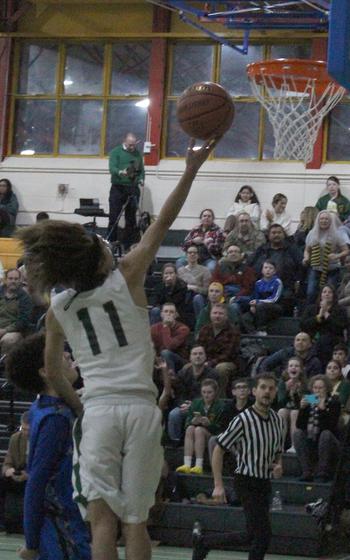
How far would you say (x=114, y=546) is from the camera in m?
4.27

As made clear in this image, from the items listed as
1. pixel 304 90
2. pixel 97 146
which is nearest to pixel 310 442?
pixel 304 90

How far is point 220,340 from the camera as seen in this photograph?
1288cm

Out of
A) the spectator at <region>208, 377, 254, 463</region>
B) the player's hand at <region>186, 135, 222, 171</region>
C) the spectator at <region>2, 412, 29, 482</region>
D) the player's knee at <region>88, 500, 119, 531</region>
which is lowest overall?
the spectator at <region>2, 412, 29, 482</region>

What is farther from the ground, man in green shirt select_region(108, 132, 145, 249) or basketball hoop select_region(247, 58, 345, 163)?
basketball hoop select_region(247, 58, 345, 163)

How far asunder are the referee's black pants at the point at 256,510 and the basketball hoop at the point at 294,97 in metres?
7.50

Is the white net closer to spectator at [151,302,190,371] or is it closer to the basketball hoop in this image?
the basketball hoop

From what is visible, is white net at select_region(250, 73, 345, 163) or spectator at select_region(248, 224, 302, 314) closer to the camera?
spectator at select_region(248, 224, 302, 314)

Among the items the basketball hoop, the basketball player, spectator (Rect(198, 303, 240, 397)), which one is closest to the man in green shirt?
the basketball hoop

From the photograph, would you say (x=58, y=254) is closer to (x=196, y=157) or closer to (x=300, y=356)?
(x=196, y=157)

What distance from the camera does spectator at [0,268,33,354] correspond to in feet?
46.4

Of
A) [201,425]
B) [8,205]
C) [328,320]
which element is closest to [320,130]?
[8,205]

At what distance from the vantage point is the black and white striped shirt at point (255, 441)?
7785 mm

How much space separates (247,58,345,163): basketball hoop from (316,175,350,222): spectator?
751mm

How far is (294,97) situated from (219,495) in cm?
615
